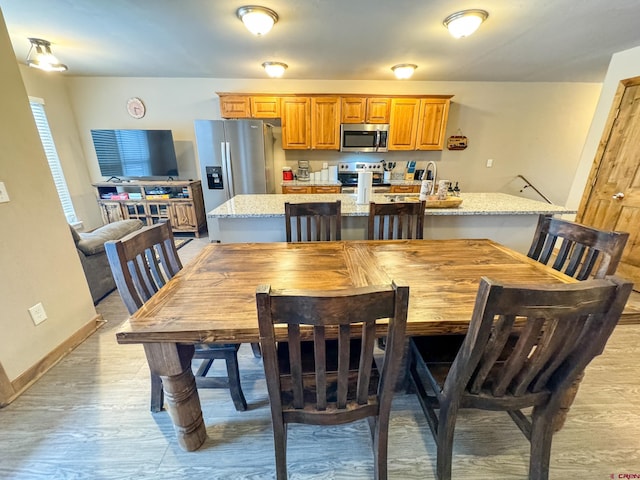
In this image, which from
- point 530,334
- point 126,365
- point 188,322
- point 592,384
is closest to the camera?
point 530,334

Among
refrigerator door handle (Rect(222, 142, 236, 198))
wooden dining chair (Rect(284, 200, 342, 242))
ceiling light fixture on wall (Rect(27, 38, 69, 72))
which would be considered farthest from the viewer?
refrigerator door handle (Rect(222, 142, 236, 198))

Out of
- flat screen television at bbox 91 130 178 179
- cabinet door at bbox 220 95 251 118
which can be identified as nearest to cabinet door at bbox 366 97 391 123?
cabinet door at bbox 220 95 251 118

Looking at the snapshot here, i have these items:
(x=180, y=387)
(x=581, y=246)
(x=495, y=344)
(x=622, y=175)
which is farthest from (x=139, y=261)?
(x=622, y=175)

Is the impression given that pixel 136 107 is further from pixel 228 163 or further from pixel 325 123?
pixel 325 123

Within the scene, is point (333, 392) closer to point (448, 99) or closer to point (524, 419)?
point (524, 419)

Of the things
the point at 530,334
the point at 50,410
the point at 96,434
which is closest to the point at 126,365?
the point at 50,410

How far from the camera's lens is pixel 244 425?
55.0 inches

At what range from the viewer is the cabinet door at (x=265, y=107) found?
13.5 ft

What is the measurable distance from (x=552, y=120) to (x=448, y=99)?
2.04 m

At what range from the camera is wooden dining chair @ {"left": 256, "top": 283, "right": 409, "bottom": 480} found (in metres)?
0.71

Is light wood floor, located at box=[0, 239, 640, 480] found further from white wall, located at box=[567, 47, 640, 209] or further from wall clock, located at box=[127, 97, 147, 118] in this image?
wall clock, located at box=[127, 97, 147, 118]

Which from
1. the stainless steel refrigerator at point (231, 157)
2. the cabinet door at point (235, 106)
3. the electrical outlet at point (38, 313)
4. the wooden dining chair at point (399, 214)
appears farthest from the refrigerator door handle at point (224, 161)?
the wooden dining chair at point (399, 214)

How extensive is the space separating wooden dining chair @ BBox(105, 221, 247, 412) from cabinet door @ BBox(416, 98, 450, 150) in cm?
414

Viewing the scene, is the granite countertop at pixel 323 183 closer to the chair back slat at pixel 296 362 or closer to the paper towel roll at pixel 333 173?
the paper towel roll at pixel 333 173
